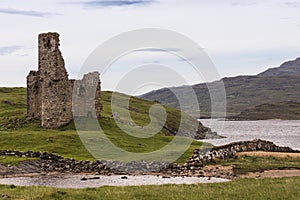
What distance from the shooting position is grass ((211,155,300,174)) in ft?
161

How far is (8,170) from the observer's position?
51.1 metres

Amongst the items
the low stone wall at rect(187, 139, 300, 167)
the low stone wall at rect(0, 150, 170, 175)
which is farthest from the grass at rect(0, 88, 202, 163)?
the low stone wall at rect(0, 150, 170, 175)

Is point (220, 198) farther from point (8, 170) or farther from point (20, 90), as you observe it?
point (20, 90)

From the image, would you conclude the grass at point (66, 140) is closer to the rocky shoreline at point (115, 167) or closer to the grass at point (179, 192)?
the rocky shoreline at point (115, 167)

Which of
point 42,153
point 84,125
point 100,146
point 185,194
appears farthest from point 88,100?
point 185,194

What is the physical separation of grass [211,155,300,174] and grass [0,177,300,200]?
522 inches

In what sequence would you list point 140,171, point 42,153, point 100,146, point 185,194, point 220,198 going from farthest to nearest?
1. point 100,146
2. point 42,153
3. point 140,171
4. point 185,194
5. point 220,198

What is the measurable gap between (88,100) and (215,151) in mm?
27456

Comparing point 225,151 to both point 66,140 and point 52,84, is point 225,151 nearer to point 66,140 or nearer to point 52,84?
point 66,140

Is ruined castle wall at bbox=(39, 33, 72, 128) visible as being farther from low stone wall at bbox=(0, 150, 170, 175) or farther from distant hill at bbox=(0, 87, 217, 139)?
low stone wall at bbox=(0, 150, 170, 175)

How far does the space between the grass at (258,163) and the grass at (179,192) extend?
13.3 m

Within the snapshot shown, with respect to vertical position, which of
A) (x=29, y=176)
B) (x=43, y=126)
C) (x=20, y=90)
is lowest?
(x=29, y=176)

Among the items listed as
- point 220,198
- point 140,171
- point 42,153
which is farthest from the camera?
point 42,153

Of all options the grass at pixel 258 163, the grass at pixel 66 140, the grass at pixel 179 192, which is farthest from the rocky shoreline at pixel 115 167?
the grass at pixel 179 192
